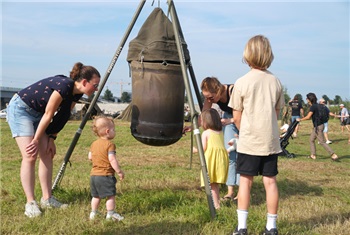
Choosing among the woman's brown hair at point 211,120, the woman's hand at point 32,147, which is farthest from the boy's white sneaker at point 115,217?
the woman's brown hair at point 211,120

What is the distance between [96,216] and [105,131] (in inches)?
34.5

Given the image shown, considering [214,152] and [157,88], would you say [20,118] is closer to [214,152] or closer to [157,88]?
[157,88]

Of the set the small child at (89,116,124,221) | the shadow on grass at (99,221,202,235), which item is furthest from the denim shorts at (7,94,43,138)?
the shadow on grass at (99,221,202,235)

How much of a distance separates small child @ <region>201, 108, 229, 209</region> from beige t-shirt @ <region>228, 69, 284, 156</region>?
122 cm

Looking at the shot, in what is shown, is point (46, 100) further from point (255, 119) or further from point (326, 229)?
point (326, 229)

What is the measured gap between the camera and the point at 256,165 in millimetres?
3752

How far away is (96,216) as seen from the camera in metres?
4.35

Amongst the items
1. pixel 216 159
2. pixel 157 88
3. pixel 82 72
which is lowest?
pixel 216 159

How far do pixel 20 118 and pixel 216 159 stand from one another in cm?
225

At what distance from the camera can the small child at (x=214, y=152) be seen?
496cm

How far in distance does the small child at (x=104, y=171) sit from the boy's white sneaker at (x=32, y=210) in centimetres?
59

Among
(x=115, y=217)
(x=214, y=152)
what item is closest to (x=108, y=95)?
(x=214, y=152)

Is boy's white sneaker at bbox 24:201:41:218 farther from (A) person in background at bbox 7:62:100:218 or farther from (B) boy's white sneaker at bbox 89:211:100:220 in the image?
(B) boy's white sneaker at bbox 89:211:100:220

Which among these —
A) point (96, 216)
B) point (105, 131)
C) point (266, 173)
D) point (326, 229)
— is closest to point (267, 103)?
point (266, 173)
